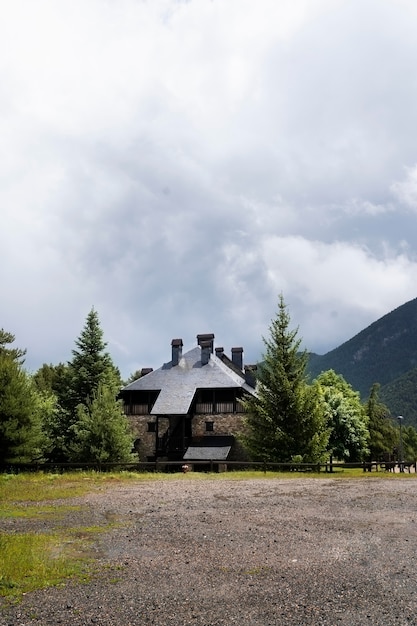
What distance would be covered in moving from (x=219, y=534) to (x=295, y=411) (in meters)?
23.4

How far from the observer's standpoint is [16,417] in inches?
1170

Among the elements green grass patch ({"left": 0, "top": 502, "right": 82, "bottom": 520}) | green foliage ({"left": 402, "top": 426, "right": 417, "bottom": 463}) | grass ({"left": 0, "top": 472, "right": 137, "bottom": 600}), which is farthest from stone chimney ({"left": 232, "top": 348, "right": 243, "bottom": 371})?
green foliage ({"left": 402, "top": 426, "right": 417, "bottom": 463})

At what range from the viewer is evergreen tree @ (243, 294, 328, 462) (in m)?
33.1

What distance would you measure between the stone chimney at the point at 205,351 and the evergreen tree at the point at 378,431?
2614 centimetres

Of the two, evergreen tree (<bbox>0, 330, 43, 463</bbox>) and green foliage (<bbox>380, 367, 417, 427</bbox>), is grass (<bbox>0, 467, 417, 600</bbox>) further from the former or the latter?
green foliage (<bbox>380, 367, 417, 427</bbox>)

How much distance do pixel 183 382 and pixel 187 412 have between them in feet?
18.9

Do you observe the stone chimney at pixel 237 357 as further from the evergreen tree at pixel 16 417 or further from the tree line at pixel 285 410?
the evergreen tree at pixel 16 417

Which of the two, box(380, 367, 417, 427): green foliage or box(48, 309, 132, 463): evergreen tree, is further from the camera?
box(380, 367, 417, 427): green foliage

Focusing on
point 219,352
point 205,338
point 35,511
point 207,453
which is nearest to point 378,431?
point 219,352

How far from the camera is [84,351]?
42.5 metres

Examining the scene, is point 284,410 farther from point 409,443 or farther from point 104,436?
point 409,443

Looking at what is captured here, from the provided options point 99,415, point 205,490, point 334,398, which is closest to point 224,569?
point 205,490

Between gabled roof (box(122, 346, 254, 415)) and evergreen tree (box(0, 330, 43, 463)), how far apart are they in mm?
13836

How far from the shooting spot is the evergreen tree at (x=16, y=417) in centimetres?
2909
